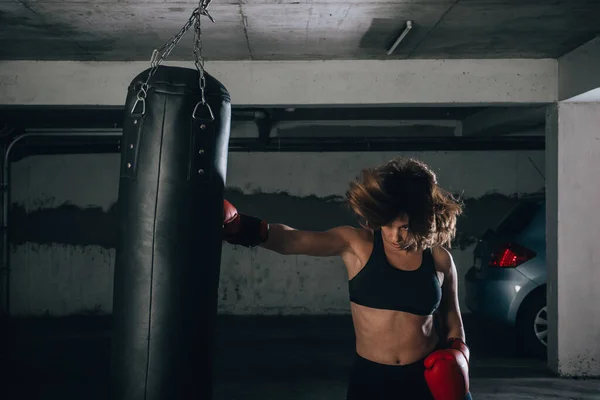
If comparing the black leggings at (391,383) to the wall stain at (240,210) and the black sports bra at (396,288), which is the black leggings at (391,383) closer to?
the black sports bra at (396,288)

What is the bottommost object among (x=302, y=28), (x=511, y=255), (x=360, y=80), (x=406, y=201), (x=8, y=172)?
(x=511, y=255)

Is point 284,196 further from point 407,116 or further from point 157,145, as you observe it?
point 157,145

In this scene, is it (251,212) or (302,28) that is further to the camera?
(251,212)

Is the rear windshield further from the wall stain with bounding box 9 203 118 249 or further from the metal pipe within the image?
the wall stain with bounding box 9 203 118 249

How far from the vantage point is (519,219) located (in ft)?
20.6

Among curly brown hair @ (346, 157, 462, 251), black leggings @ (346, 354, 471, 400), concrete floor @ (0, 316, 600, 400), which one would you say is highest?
curly brown hair @ (346, 157, 462, 251)

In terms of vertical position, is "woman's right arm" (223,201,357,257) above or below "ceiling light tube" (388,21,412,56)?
below

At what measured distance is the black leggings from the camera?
2570mm

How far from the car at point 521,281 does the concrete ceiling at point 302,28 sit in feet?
5.72

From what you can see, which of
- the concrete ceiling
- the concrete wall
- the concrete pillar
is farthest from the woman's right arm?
the concrete wall

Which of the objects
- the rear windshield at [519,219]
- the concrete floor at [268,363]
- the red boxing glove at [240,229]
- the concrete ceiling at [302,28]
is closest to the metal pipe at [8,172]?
the concrete floor at [268,363]

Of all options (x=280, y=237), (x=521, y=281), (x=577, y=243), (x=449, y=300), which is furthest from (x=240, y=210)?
(x=449, y=300)

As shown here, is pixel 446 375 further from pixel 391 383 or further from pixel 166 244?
pixel 166 244

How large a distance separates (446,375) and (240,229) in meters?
1.04
